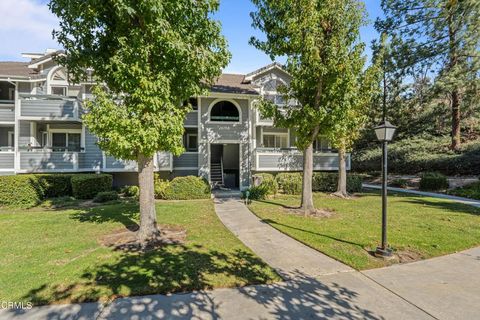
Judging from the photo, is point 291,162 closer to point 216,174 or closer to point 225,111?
point 216,174

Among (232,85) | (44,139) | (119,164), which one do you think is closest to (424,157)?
(232,85)

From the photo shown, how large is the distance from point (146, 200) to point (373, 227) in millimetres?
7253

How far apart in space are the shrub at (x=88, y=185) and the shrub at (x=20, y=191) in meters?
1.57

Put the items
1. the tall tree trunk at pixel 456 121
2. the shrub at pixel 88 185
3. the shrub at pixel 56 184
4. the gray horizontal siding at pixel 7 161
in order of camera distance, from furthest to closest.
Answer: the tall tree trunk at pixel 456 121 < the gray horizontal siding at pixel 7 161 < the shrub at pixel 88 185 < the shrub at pixel 56 184

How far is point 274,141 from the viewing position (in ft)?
64.8

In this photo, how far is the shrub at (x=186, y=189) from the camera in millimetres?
13555

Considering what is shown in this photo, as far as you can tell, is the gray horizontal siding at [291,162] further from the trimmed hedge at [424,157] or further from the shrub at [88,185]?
the trimmed hedge at [424,157]

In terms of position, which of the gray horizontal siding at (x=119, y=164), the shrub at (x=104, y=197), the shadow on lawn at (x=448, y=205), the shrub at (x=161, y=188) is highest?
the gray horizontal siding at (x=119, y=164)

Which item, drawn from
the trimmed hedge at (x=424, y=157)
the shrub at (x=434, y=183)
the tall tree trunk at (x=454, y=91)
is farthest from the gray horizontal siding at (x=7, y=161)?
the tall tree trunk at (x=454, y=91)

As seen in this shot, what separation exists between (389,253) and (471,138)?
24311 mm

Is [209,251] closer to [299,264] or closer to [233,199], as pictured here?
[299,264]

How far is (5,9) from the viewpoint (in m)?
10.1

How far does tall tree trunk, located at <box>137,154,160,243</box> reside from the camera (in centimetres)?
708

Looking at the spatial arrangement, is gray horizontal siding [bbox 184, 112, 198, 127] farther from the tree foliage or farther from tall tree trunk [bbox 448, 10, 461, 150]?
tall tree trunk [bbox 448, 10, 461, 150]
